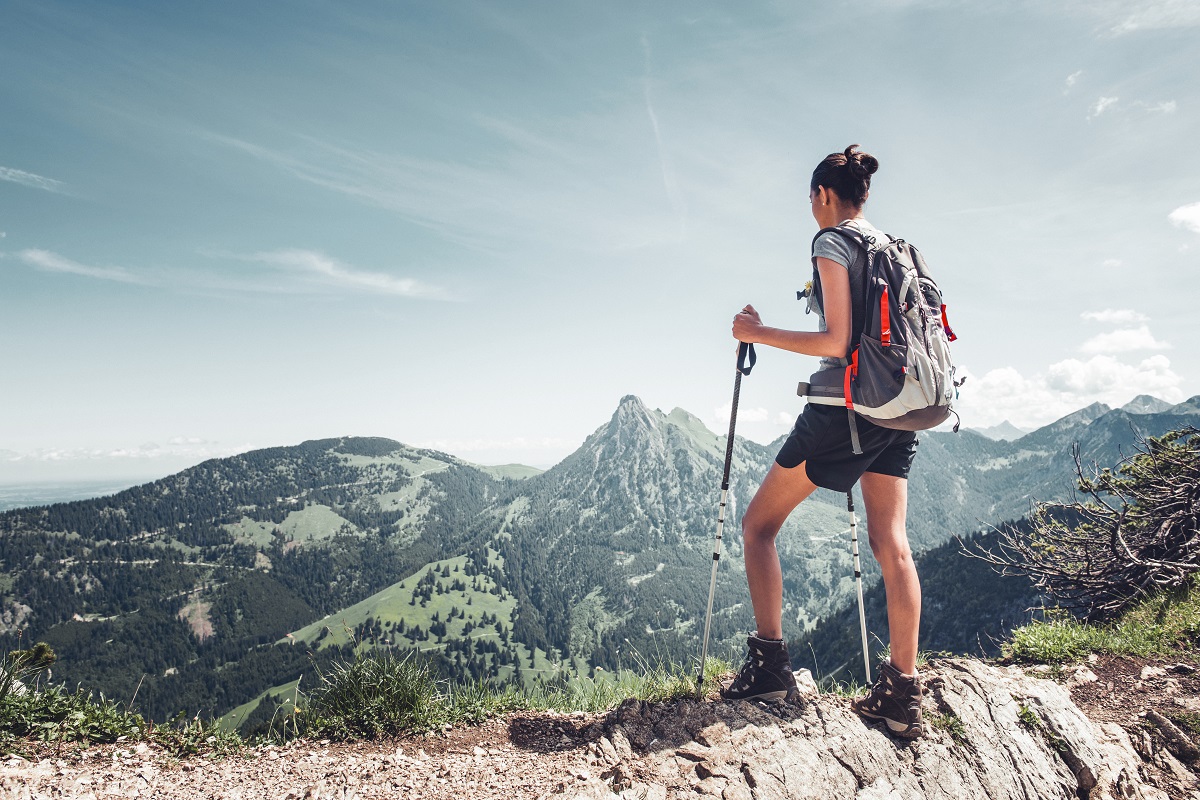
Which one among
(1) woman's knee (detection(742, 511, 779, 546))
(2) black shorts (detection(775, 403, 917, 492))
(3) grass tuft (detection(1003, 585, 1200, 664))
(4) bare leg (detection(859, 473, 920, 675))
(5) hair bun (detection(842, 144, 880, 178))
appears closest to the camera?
(2) black shorts (detection(775, 403, 917, 492))

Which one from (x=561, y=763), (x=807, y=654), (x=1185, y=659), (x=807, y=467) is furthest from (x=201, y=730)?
(x=807, y=654)

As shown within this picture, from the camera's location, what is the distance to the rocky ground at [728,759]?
12.4 ft

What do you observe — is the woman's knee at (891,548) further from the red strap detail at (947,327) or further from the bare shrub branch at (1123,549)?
the bare shrub branch at (1123,549)

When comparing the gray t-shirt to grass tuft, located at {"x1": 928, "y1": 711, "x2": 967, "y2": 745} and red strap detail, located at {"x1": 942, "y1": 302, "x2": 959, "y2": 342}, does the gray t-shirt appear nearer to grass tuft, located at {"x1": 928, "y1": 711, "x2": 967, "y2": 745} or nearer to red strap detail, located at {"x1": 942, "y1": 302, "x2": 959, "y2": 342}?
red strap detail, located at {"x1": 942, "y1": 302, "x2": 959, "y2": 342}

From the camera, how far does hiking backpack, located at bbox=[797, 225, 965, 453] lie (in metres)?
3.75

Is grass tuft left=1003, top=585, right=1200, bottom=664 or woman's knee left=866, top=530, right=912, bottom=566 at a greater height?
woman's knee left=866, top=530, right=912, bottom=566

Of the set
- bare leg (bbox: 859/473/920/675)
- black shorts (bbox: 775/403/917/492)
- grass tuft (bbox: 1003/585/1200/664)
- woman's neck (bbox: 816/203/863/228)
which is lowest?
grass tuft (bbox: 1003/585/1200/664)

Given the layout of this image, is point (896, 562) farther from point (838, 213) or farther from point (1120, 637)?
point (1120, 637)

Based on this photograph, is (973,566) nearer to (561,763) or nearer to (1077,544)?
(1077,544)

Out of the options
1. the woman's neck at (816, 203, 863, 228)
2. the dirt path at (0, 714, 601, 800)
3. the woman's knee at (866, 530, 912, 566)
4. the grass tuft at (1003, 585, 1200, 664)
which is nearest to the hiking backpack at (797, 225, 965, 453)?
the woman's neck at (816, 203, 863, 228)

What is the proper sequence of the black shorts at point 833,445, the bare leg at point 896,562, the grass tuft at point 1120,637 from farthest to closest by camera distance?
the grass tuft at point 1120,637 → the bare leg at point 896,562 → the black shorts at point 833,445

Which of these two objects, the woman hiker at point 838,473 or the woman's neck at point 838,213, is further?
the woman's neck at point 838,213

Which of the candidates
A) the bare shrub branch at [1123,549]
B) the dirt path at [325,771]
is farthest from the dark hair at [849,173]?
the bare shrub branch at [1123,549]

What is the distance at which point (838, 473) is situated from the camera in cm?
401
